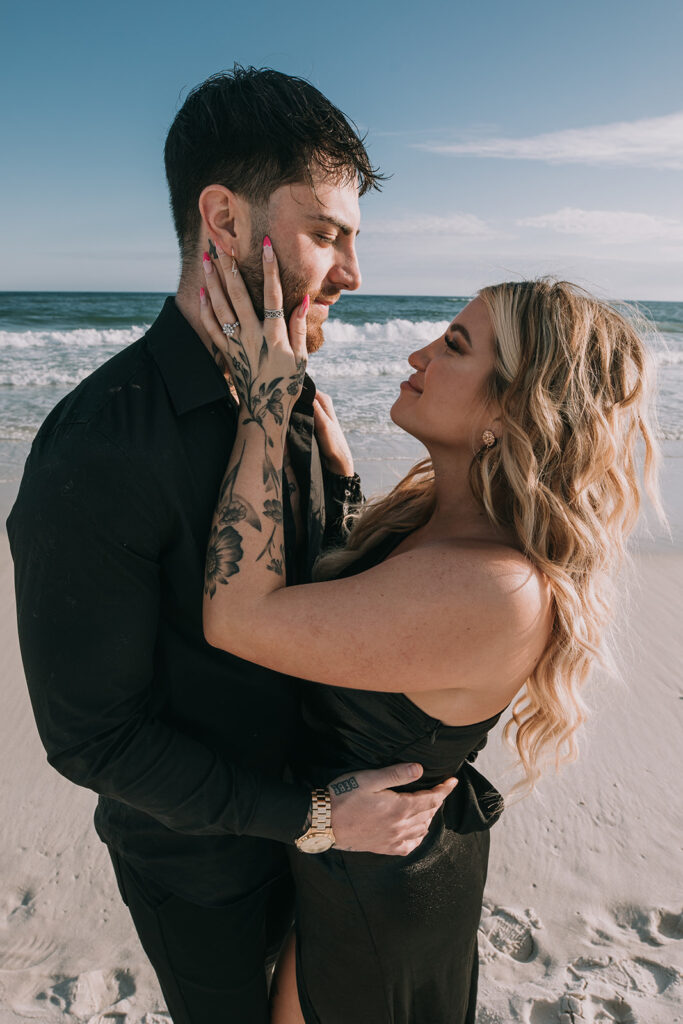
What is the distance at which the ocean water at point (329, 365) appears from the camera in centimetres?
944

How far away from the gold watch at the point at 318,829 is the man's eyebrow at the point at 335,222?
1.49 meters

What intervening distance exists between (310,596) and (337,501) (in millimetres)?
965

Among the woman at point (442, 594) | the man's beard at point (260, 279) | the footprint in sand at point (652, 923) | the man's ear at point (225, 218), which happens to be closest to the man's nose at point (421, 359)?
the woman at point (442, 594)

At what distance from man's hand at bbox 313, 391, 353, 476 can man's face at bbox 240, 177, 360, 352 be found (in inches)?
24.5

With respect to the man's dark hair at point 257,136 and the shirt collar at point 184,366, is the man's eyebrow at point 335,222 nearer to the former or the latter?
the man's dark hair at point 257,136

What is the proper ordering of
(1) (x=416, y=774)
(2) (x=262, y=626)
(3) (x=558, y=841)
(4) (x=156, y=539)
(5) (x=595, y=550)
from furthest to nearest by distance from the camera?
(3) (x=558, y=841)
(5) (x=595, y=550)
(1) (x=416, y=774)
(2) (x=262, y=626)
(4) (x=156, y=539)

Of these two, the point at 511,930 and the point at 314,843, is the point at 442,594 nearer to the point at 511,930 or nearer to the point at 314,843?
the point at 314,843

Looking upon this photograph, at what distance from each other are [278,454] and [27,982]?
7.90 ft

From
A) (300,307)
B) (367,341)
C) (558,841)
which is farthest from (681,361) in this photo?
(300,307)

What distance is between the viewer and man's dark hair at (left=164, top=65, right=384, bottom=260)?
179cm

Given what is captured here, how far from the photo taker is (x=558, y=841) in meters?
3.43

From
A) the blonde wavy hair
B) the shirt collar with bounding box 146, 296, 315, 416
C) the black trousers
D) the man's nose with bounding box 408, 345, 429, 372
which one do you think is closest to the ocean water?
the blonde wavy hair

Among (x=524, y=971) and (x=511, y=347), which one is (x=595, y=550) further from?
(x=524, y=971)

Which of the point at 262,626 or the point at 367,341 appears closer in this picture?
the point at 262,626
